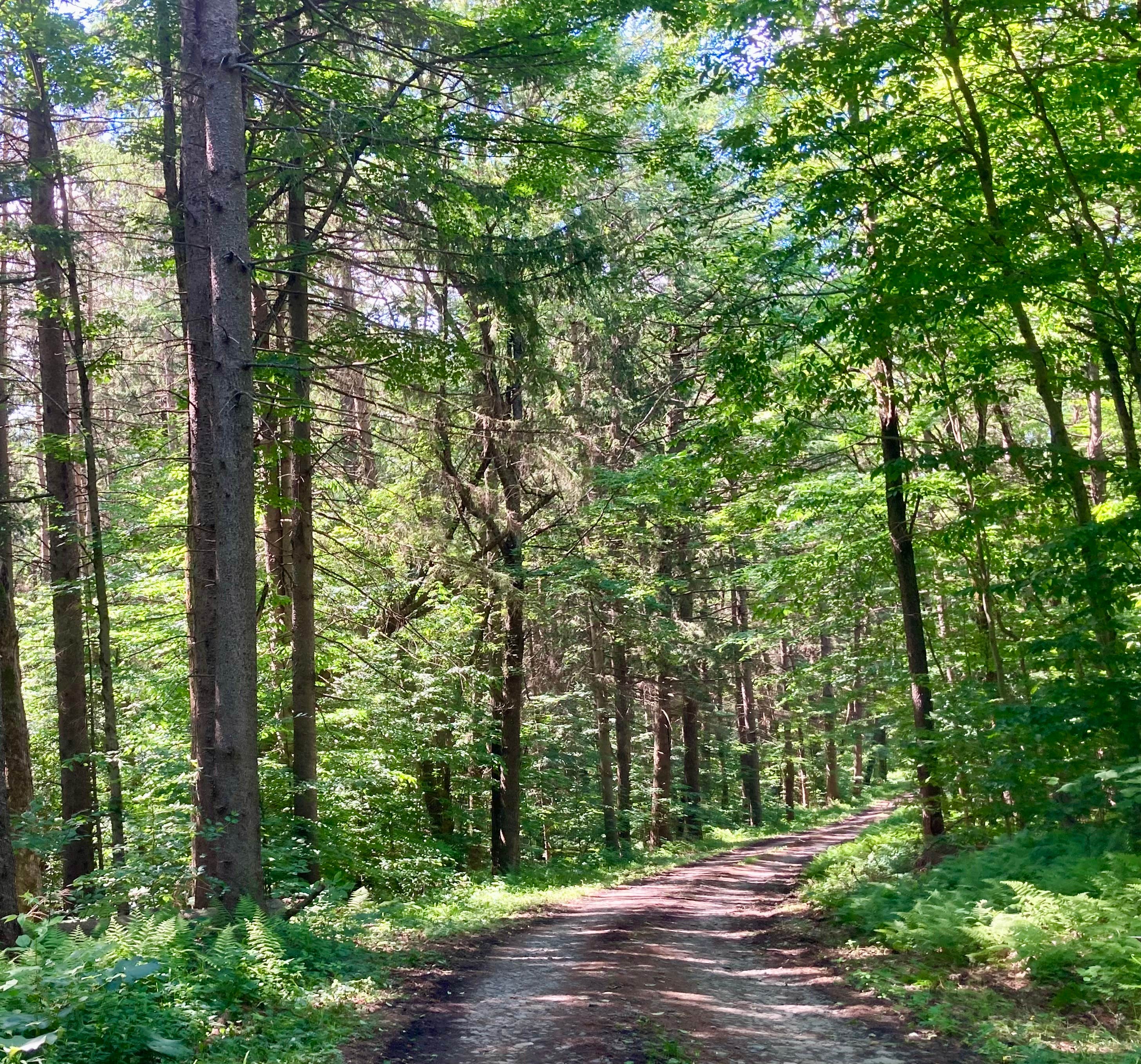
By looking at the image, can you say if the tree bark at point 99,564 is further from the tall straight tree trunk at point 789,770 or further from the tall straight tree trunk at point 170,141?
the tall straight tree trunk at point 789,770

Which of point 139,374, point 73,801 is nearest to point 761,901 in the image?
point 73,801

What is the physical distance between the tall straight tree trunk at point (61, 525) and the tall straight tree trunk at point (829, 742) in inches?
966

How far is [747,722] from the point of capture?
29.0 m

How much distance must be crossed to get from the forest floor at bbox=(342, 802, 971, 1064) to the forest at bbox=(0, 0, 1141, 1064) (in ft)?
1.56

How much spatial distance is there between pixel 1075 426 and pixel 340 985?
17.6 metres

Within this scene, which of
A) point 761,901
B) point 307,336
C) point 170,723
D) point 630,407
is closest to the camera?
point 307,336

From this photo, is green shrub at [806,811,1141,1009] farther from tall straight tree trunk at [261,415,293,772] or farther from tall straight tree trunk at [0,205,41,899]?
tall straight tree trunk at [0,205,41,899]

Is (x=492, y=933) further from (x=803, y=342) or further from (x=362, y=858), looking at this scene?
(x=803, y=342)

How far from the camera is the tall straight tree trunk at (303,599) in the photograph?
37.2 feet

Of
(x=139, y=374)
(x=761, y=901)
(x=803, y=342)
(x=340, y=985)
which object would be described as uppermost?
(x=139, y=374)

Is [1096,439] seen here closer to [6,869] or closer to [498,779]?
[498,779]

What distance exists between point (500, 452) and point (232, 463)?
9123 mm

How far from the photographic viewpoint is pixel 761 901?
1433 centimetres

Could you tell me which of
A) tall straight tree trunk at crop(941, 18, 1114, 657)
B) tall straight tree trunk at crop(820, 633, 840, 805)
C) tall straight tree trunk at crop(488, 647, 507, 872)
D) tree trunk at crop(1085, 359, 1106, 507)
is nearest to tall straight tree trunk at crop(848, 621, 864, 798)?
tall straight tree trunk at crop(820, 633, 840, 805)
